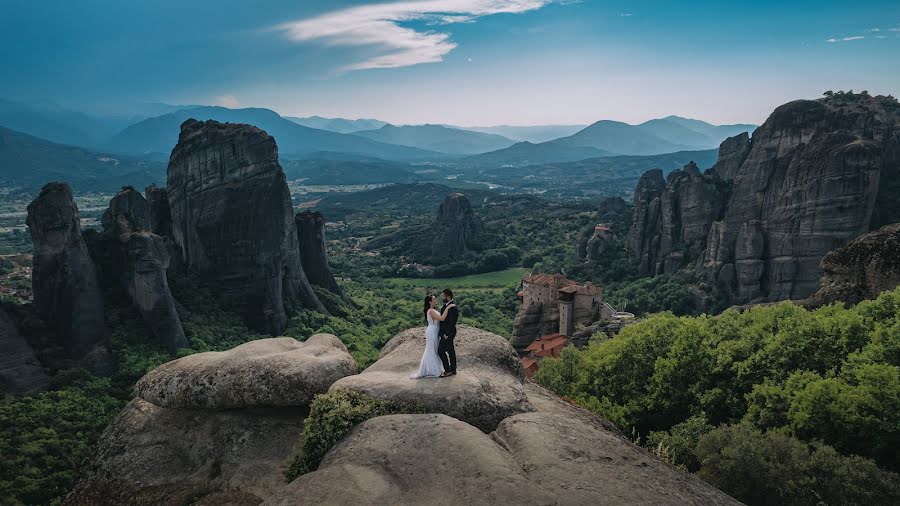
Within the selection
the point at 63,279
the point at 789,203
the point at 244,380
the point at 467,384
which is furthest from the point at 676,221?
the point at 244,380

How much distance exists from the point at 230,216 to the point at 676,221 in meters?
61.1

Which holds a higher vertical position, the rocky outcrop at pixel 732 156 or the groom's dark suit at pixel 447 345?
the rocky outcrop at pixel 732 156

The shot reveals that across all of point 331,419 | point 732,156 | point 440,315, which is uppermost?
point 732,156

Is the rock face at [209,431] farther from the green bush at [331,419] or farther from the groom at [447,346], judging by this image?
the groom at [447,346]

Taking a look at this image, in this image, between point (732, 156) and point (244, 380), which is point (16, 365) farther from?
point (732, 156)

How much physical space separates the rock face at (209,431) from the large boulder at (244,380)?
2 centimetres

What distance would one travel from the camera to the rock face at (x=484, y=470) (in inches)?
371

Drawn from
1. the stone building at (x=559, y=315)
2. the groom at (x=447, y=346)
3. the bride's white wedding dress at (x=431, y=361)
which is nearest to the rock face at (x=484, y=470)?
the bride's white wedding dress at (x=431, y=361)

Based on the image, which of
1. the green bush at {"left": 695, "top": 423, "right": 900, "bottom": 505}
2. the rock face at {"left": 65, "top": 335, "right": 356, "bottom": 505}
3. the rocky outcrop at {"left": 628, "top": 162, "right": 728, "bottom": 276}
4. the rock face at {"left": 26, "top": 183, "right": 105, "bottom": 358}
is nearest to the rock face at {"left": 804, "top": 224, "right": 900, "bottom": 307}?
the green bush at {"left": 695, "top": 423, "right": 900, "bottom": 505}

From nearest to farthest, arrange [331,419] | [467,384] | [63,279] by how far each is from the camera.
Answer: [331,419], [467,384], [63,279]

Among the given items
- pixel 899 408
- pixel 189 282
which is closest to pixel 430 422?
pixel 899 408

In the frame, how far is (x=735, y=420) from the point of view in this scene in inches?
781

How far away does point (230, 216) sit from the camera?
5734cm

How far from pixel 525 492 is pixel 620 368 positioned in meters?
16.4
